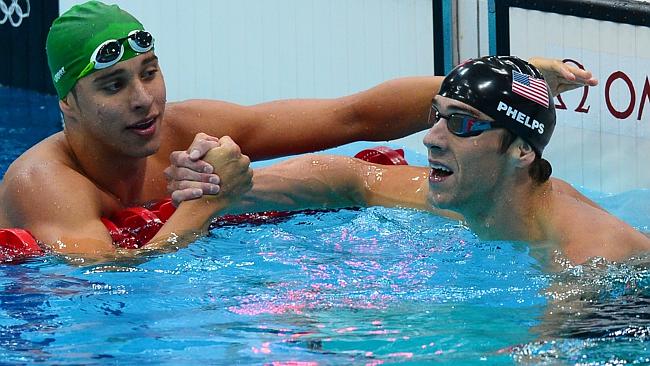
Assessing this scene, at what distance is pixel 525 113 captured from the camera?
3215 millimetres

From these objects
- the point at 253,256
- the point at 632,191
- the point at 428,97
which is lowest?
the point at 632,191

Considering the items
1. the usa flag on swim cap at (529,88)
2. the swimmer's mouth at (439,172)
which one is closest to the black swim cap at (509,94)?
the usa flag on swim cap at (529,88)

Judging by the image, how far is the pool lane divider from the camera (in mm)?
3645

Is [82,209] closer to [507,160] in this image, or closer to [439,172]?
[439,172]

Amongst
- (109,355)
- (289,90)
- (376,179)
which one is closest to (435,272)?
(376,179)

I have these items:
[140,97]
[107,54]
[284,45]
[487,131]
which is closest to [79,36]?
[107,54]

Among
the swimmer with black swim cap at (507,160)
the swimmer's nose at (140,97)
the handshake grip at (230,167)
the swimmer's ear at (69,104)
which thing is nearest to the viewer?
the swimmer with black swim cap at (507,160)

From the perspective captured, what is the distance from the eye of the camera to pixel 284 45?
658cm

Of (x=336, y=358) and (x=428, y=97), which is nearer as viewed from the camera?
(x=336, y=358)

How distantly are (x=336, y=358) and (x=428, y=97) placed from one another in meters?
1.67

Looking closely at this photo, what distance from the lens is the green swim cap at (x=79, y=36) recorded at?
3.81 meters

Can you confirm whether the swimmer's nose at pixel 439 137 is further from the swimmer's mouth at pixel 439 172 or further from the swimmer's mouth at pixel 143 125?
the swimmer's mouth at pixel 143 125

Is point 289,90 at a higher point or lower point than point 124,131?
lower

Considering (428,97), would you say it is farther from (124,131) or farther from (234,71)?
(234,71)
